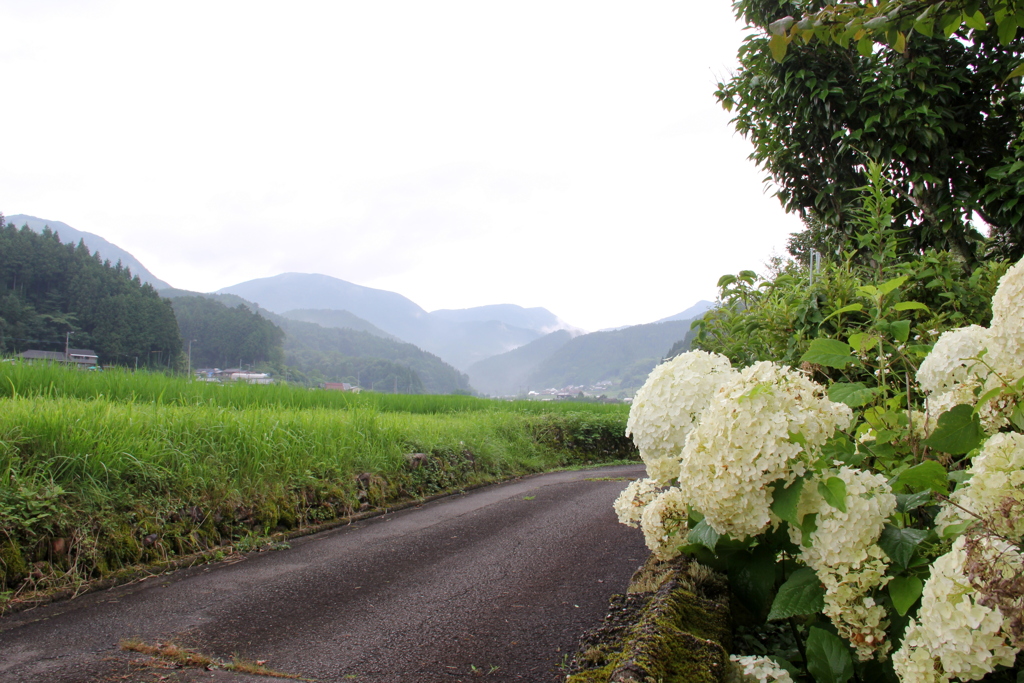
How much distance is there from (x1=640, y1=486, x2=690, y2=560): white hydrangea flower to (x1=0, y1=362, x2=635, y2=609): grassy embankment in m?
3.51

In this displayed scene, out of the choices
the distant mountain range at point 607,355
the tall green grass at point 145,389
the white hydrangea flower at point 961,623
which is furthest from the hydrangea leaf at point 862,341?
the distant mountain range at point 607,355

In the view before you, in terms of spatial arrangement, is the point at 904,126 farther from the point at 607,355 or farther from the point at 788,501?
the point at 607,355

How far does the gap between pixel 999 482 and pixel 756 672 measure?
2.37ft

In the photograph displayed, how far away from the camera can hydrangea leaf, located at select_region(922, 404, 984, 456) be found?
4.45 feet

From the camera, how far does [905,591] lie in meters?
1.21

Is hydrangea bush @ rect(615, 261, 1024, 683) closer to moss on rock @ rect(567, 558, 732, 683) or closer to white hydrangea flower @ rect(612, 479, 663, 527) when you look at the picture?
moss on rock @ rect(567, 558, 732, 683)

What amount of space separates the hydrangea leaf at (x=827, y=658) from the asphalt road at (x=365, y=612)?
3.85ft

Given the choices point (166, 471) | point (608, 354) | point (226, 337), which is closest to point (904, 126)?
point (166, 471)

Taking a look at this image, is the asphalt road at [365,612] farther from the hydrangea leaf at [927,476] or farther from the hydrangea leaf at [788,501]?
the hydrangea leaf at [927,476]

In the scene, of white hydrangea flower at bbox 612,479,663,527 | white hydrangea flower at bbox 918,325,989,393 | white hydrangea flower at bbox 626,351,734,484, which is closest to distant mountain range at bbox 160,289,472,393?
white hydrangea flower at bbox 612,479,663,527

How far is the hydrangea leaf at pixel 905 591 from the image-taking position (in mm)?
1178

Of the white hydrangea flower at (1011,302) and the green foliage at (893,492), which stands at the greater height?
the white hydrangea flower at (1011,302)

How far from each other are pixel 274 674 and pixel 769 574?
2018mm

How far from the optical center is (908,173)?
5.59 m
